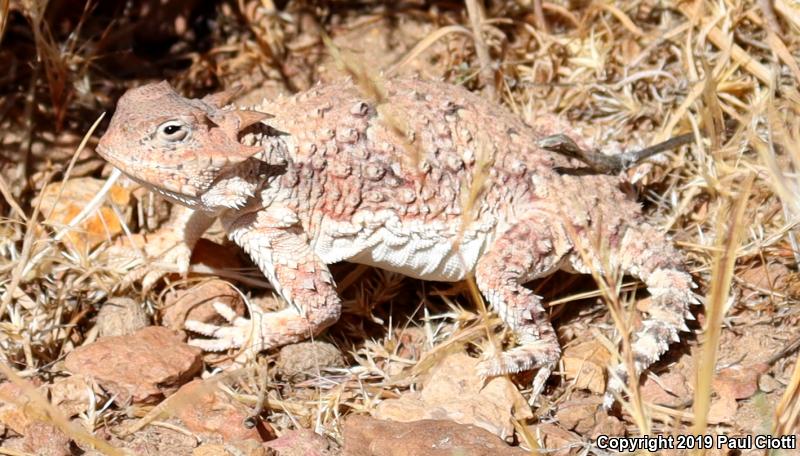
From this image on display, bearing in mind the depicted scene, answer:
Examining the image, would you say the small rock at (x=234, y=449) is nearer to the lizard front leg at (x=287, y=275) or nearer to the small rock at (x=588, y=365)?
the lizard front leg at (x=287, y=275)

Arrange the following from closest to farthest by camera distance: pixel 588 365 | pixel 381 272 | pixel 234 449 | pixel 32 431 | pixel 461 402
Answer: pixel 234 449, pixel 32 431, pixel 461 402, pixel 588 365, pixel 381 272

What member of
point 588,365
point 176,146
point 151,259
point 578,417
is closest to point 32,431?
point 151,259

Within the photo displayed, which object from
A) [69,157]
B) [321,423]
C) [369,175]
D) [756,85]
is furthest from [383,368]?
[756,85]

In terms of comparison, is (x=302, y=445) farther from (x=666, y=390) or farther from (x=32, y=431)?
(x=666, y=390)

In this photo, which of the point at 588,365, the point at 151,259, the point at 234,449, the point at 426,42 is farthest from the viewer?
the point at 426,42

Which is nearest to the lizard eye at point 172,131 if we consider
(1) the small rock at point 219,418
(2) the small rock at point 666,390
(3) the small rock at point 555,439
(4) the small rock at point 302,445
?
(1) the small rock at point 219,418

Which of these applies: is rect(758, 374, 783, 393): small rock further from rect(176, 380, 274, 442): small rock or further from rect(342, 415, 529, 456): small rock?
rect(176, 380, 274, 442): small rock

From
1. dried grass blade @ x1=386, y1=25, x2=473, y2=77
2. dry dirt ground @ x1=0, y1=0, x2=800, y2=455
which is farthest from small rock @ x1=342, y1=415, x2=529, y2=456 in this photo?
dried grass blade @ x1=386, y1=25, x2=473, y2=77
